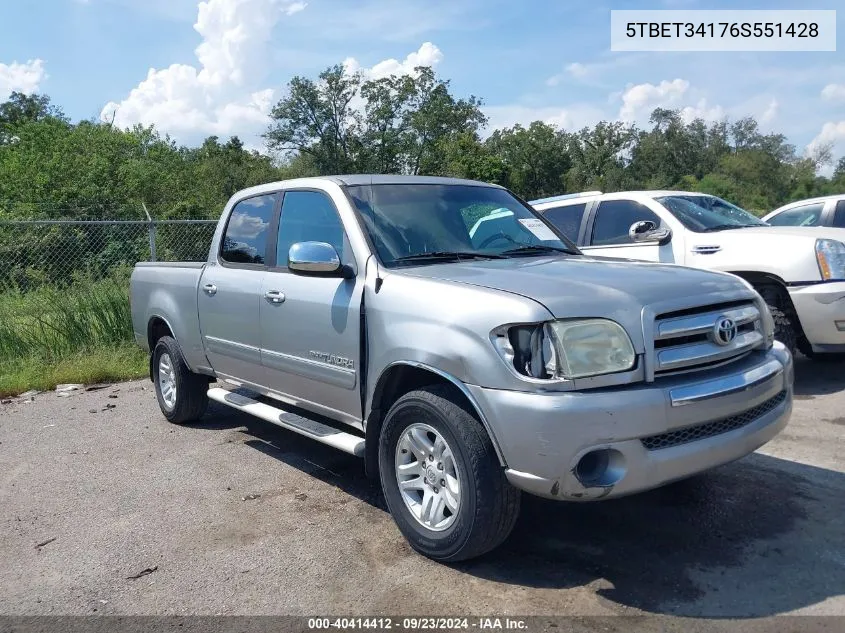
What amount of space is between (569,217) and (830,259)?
2.80m

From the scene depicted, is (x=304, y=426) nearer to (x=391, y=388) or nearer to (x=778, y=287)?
(x=391, y=388)

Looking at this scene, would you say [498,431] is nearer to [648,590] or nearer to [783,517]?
[648,590]

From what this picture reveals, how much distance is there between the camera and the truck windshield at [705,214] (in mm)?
7320

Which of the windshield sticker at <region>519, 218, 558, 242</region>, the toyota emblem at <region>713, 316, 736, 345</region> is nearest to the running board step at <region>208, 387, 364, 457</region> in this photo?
the windshield sticker at <region>519, 218, 558, 242</region>

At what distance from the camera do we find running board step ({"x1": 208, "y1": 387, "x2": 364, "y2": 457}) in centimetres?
404

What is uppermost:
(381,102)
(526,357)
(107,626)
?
(381,102)

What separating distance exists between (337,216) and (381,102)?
→ 5442 cm

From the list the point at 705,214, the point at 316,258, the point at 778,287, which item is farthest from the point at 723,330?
the point at 705,214

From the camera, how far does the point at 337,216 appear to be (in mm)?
4414

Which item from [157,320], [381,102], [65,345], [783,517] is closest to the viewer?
[783,517]

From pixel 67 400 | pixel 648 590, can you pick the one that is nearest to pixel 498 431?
pixel 648 590

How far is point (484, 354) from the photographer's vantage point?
10.4 feet

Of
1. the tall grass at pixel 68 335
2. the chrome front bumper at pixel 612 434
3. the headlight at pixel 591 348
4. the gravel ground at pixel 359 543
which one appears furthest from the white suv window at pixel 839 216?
the tall grass at pixel 68 335

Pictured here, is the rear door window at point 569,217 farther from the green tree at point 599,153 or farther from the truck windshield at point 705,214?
the green tree at point 599,153
